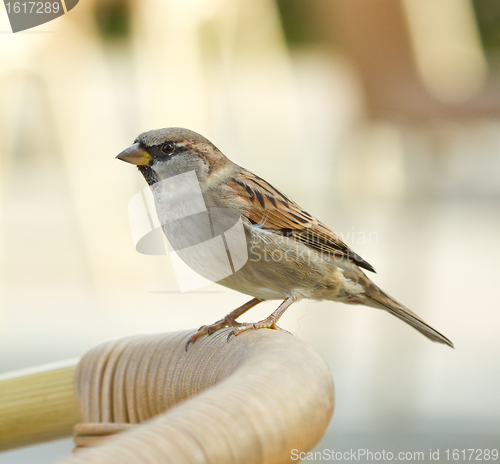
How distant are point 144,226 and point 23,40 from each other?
160cm

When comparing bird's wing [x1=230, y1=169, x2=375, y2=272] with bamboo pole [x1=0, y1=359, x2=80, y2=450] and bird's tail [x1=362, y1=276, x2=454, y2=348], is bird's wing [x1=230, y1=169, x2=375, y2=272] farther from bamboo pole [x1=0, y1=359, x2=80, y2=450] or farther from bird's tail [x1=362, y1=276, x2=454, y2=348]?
bamboo pole [x1=0, y1=359, x2=80, y2=450]

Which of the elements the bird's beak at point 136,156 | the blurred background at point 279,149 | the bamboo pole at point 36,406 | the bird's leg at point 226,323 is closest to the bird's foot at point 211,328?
the bird's leg at point 226,323

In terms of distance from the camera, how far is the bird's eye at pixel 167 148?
1.00 m

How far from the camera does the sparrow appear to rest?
97 centimetres

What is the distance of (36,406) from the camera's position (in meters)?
0.69

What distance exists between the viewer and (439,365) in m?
2.62

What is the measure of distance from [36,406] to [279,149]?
2.35m

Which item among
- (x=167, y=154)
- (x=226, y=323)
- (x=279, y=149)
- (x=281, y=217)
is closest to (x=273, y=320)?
(x=226, y=323)

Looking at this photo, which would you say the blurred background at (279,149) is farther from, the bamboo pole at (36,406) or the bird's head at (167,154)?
the bamboo pole at (36,406)

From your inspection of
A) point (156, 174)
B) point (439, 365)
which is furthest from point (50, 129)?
point (439, 365)

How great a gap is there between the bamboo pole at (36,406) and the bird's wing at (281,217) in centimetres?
45

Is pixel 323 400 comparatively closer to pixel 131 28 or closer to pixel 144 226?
pixel 144 226

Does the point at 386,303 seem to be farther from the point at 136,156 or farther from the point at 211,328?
the point at 136,156

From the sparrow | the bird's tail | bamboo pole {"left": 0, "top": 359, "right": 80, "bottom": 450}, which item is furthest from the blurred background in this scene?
bamboo pole {"left": 0, "top": 359, "right": 80, "bottom": 450}
